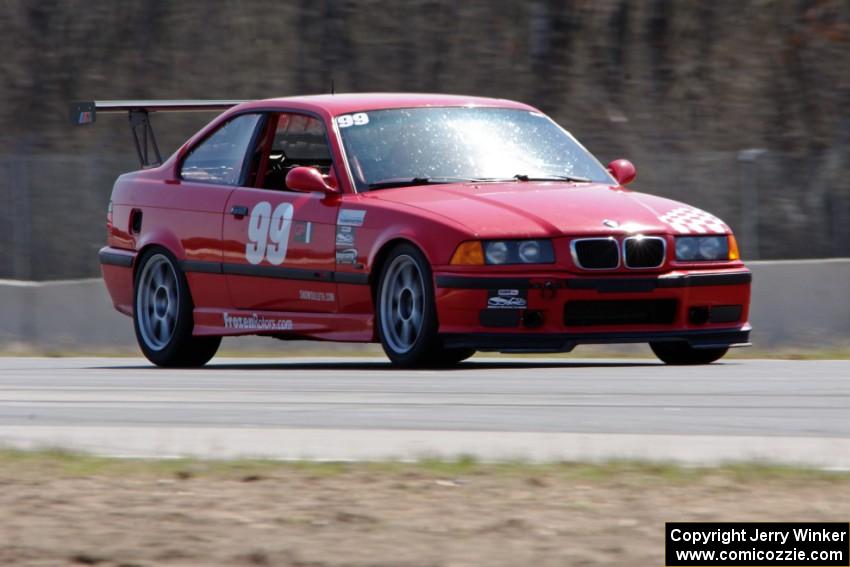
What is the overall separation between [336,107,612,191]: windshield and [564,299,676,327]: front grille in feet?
4.13

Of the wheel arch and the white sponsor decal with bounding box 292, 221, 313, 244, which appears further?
the white sponsor decal with bounding box 292, 221, 313, 244

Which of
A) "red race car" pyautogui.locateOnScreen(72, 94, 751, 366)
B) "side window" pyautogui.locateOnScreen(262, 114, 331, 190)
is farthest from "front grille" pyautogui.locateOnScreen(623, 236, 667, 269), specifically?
"side window" pyautogui.locateOnScreen(262, 114, 331, 190)

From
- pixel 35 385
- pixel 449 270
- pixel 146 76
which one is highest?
pixel 146 76

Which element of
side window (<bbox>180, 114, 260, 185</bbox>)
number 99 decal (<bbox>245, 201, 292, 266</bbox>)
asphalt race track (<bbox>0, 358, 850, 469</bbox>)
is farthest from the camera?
side window (<bbox>180, 114, 260, 185</bbox>)

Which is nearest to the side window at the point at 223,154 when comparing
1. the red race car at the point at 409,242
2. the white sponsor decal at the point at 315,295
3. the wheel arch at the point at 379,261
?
the red race car at the point at 409,242

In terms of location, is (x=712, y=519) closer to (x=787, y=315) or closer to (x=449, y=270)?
(x=449, y=270)

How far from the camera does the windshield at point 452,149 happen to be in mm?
10609

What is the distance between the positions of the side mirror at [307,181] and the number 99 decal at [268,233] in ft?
0.84

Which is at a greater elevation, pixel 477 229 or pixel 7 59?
pixel 7 59

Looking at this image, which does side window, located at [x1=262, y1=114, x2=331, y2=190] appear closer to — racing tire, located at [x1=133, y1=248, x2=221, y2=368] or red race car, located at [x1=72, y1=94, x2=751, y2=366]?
red race car, located at [x1=72, y1=94, x2=751, y2=366]

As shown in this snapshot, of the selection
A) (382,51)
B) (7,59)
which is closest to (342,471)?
(382,51)

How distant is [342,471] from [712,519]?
1.39m

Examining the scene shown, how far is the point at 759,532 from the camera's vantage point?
459 centimetres

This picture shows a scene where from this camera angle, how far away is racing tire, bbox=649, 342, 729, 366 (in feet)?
34.6
